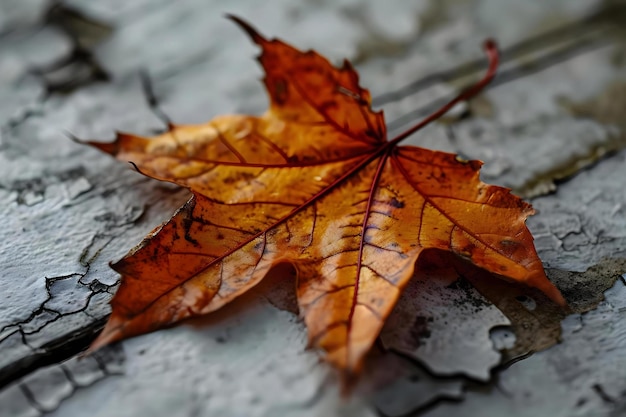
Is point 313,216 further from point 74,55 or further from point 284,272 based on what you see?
point 74,55

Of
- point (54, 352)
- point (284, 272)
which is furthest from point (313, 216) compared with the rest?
point (54, 352)

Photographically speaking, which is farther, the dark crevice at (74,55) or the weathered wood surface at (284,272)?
the dark crevice at (74,55)

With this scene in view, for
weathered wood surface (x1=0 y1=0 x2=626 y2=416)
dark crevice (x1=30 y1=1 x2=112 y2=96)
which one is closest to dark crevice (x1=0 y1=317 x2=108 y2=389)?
weathered wood surface (x1=0 y1=0 x2=626 y2=416)

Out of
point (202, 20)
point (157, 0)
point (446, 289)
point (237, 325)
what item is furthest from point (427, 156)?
point (157, 0)

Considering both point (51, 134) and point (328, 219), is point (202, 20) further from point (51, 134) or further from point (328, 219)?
point (328, 219)

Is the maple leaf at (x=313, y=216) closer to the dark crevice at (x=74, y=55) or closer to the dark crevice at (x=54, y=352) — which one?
the dark crevice at (x=54, y=352)

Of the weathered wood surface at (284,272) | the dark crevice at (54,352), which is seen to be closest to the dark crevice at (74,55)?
the weathered wood surface at (284,272)

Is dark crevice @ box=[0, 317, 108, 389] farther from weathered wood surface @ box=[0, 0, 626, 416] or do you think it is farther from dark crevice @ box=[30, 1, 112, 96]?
dark crevice @ box=[30, 1, 112, 96]
